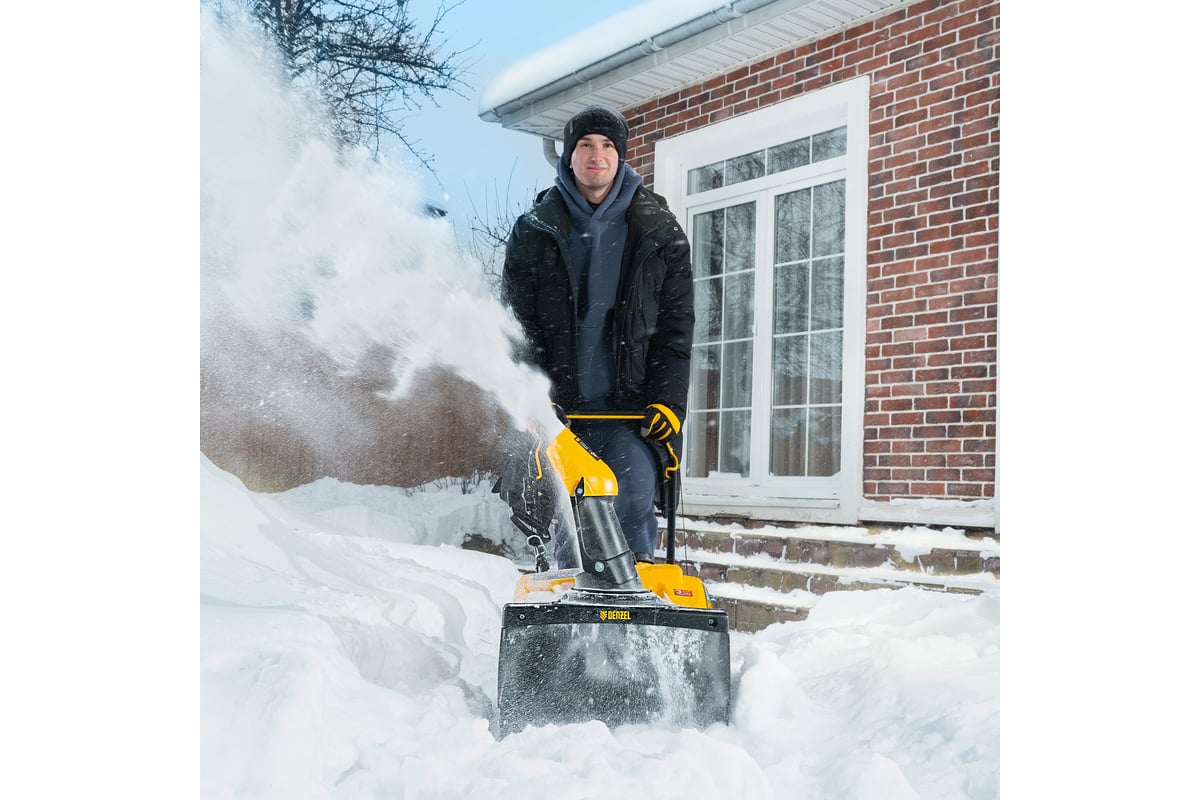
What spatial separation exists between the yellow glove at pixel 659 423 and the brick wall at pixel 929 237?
660 millimetres

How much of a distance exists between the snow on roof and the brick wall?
400 mm

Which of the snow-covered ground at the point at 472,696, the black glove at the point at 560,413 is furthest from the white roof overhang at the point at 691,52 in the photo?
the snow-covered ground at the point at 472,696

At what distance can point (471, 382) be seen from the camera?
117 inches

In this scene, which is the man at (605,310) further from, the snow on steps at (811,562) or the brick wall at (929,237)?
the brick wall at (929,237)

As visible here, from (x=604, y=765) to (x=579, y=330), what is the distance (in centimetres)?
98

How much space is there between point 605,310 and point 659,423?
0.30 m

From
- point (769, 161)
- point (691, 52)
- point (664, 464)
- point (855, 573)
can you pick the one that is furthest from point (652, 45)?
point (855, 573)

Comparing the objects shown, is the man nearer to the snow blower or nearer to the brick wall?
the snow blower

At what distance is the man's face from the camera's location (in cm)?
228

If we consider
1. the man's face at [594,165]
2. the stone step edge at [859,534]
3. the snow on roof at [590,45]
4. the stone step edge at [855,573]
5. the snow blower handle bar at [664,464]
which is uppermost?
the snow on roof at [590,45]

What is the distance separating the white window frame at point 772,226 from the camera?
262 centimetres

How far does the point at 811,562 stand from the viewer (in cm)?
269

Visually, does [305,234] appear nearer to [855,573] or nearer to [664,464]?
[664,464]
